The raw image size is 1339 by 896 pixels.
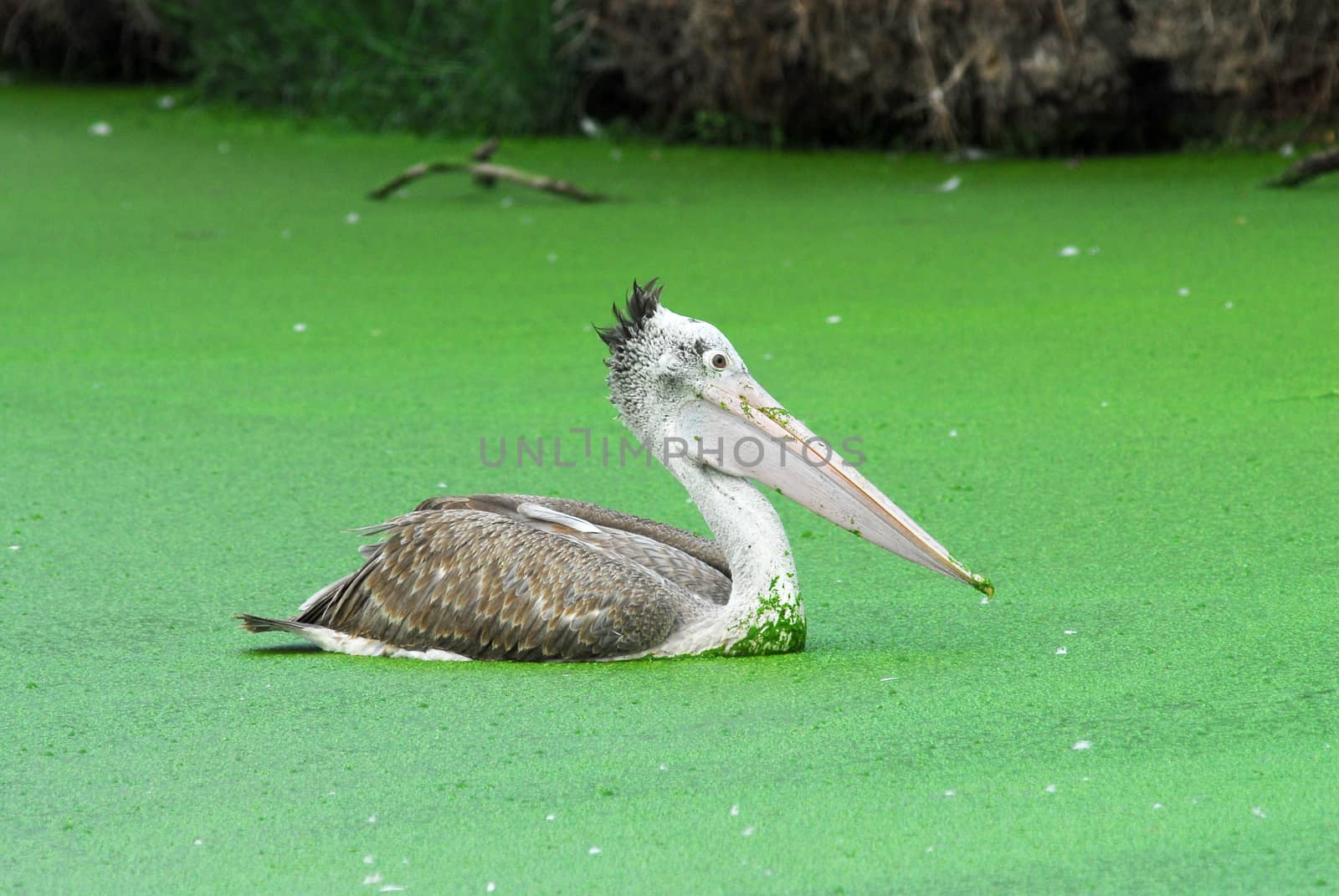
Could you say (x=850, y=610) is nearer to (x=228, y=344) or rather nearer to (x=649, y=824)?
(x=649, y=824)

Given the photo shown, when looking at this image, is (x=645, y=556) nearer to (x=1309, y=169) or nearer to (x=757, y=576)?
(x=757, y=576)

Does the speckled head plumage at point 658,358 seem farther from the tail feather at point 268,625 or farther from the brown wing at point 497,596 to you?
the tail feather at point 268,625

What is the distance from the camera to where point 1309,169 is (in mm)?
7590

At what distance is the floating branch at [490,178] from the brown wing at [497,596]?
5064 millimetres

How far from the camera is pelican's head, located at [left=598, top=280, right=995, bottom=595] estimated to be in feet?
11.0

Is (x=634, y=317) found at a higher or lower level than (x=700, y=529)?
higher

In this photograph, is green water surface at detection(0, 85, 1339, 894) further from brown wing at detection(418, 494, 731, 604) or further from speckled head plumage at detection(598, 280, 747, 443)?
speckled head plumage at detection(598, 280, 747, 443)

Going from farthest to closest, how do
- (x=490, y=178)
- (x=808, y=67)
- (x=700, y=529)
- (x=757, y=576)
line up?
(x=808, y=67) < (x=490, y=178) < (x=700, y=529) < (x=757, y=576)

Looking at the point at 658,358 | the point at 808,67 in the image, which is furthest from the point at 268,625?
the point at 808,67

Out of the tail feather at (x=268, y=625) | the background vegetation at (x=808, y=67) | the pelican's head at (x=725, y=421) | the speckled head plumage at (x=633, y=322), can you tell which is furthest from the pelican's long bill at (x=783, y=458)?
the background vegetation at (x=808, y=67)

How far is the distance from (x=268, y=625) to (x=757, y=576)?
3.10 ft

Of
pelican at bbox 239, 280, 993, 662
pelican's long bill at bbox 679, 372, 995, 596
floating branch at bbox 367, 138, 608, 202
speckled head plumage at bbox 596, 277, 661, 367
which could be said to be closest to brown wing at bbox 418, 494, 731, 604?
pelican at bbox 239, 280, 993, 662

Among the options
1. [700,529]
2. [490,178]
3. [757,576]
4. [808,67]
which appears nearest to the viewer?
[757,576]

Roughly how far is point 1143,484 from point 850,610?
1104mm
